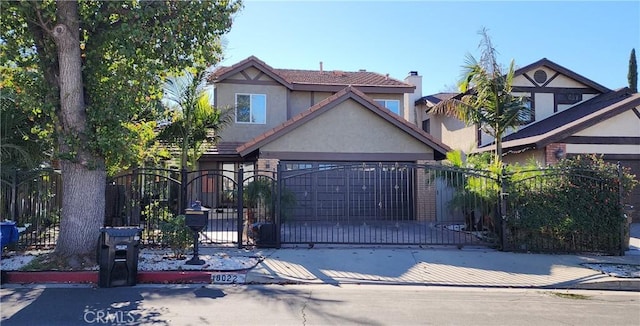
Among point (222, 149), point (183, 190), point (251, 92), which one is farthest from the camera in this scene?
point (251, 92)

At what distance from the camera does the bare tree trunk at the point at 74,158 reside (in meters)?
8.83

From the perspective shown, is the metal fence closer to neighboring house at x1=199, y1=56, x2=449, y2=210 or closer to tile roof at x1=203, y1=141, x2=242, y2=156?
neighboring house at x1=199, y1=56, x2=449, y2=210

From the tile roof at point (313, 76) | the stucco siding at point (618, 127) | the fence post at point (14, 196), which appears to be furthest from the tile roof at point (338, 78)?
the fence post at point (14, 196)

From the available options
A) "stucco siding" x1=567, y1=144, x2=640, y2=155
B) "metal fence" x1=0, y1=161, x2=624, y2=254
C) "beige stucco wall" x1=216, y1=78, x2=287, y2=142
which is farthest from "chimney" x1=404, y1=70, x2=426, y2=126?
"metal fence" x1=0, y1=161, x2=624, y2=254

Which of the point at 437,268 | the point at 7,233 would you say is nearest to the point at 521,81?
the point at 437,268

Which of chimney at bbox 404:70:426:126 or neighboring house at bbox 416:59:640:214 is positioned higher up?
chimney at bbox 404:70:426:126

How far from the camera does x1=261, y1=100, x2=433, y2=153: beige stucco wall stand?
1603 centimetres

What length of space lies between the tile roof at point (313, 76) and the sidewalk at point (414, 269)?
31.4ft

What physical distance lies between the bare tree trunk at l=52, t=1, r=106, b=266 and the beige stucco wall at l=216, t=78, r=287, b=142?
34.9 feet

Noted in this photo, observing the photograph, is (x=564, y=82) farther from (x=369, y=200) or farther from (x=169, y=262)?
(x=169, y=262)

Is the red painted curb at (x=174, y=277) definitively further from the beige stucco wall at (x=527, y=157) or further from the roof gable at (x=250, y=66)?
the roof gable at (x=250, y=66)

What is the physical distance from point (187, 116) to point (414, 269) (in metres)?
9.55

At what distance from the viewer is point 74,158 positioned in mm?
8891

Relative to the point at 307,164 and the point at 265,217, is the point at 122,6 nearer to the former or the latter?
the point at 265,217
